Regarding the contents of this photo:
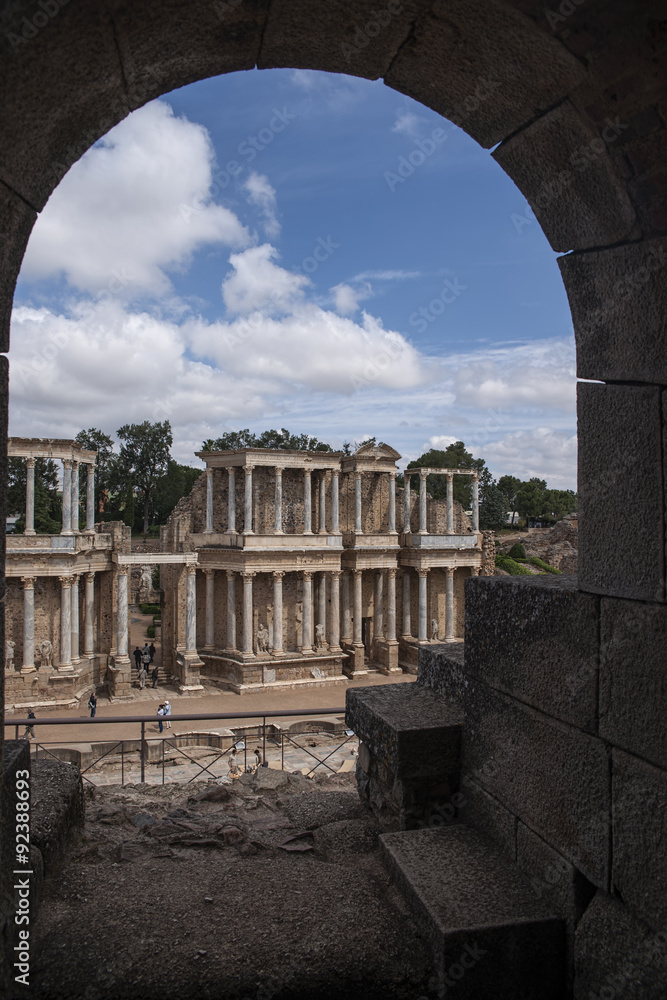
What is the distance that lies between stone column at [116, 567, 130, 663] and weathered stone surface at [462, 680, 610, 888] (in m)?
23.6

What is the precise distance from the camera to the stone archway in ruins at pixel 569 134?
7.36 ft

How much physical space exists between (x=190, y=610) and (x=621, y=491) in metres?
25.2

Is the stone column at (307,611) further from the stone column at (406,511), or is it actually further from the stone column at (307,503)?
the stone column at (406,511)

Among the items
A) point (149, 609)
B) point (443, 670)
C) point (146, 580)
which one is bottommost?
point (149, 609)

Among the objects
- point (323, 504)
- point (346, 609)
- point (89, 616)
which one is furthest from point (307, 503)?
point (89, 616)

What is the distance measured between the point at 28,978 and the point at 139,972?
1.35ft

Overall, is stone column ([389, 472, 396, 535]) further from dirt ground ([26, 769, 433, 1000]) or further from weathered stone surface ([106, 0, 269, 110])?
weathered stone surface ([106, 0, 269, 110])

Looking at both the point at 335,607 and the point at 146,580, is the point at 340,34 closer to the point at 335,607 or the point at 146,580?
the point at 335,607

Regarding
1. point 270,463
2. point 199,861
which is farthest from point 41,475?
point 199,861

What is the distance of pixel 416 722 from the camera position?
377cm

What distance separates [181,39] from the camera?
251cm

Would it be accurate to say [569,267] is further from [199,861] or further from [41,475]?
[41,475]

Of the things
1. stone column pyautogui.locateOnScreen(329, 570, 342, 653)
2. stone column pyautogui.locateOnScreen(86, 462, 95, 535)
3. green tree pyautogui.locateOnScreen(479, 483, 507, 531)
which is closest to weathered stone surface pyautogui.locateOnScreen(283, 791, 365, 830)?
stone column pyautogui.locateOnScreen(86, 462, 95, 535)

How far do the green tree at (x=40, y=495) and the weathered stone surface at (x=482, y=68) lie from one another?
135 ft
